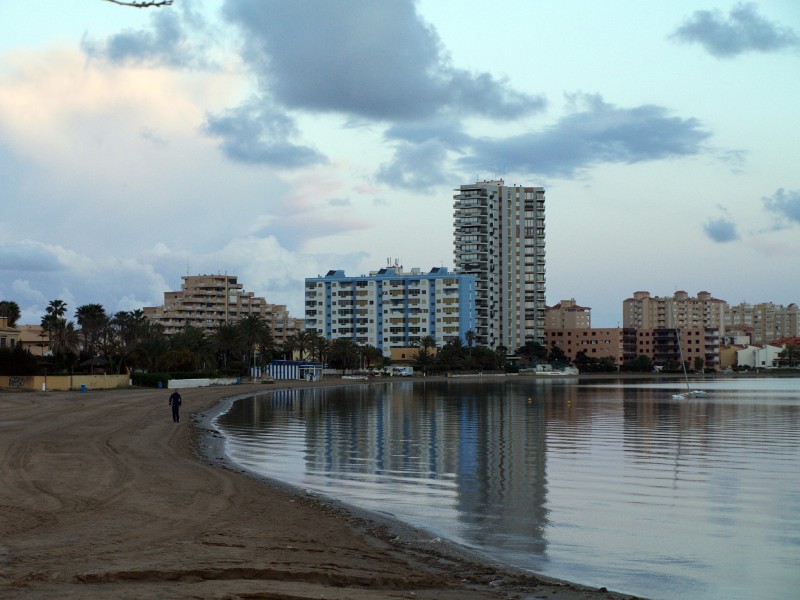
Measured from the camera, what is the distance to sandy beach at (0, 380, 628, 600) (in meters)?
11.8

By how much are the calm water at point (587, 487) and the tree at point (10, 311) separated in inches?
3223

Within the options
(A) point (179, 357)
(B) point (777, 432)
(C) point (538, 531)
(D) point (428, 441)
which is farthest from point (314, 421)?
(A) point (179, 357)

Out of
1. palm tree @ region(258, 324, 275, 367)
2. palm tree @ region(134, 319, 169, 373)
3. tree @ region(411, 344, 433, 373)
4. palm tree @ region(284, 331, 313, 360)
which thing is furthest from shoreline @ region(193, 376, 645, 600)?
tree @ region(411, 344, 433, 373)

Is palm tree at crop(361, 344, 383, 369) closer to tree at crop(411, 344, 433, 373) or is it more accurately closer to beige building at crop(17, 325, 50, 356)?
tree at crop(411, 344, 433, 373)

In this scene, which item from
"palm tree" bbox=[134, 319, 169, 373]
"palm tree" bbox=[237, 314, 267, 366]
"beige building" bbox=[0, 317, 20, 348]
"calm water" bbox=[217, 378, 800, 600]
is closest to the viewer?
"calm water" bbox=[217, 378, 800, 600]

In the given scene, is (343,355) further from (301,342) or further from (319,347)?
(301,342)

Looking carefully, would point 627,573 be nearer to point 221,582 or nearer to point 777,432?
point 221,582

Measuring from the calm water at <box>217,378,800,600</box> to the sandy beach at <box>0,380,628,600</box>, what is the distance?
162cm

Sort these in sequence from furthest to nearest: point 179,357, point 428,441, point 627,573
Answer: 1. point 179,357
2. point 428,441
3. point 627,573

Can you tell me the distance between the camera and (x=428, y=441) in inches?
1613

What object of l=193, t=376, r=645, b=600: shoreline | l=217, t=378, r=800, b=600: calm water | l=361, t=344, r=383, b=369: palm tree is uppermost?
l=361, t=344, r=383, b=369: palm tree

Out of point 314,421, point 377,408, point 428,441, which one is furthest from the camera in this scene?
point 377,408

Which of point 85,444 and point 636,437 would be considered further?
point 636,437

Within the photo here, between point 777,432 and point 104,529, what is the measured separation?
38941 mm
